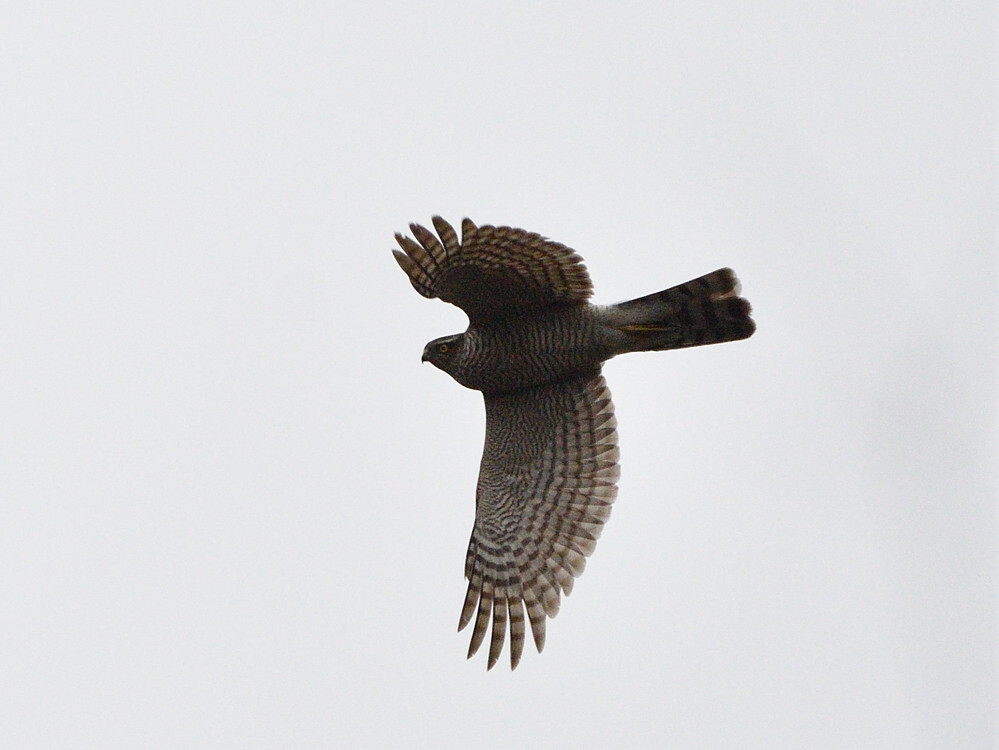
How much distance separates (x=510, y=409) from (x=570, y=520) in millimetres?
1112

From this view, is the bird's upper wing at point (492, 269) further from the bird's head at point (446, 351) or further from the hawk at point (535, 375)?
the bird's head at point (446, 351)

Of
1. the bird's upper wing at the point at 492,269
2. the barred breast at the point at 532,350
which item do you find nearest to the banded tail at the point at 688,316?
the barred breast at the point at 532,350

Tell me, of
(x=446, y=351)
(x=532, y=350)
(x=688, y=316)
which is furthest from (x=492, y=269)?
(x=688, y=316)

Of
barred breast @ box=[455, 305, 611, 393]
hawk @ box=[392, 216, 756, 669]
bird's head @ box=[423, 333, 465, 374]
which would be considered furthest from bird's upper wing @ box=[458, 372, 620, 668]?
bird's head @ box=[423, 333, 465, 374]

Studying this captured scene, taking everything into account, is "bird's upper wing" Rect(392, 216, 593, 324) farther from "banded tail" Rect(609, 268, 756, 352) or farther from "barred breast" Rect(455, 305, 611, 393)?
"banded tail" Rect(609, 268, 756, 352)

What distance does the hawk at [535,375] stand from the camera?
812cm

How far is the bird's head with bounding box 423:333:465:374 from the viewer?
9.02 m

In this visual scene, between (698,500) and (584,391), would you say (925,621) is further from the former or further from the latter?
(698,500)

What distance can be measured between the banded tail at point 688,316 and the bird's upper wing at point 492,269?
0.45m

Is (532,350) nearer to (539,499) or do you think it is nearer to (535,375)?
(535,375)

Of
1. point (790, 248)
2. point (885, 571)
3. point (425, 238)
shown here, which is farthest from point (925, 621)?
point (425, 238)

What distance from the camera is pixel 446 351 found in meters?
9.05

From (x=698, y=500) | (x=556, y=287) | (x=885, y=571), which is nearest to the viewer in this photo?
(x=885, y=571)

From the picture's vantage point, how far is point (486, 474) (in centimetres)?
964
